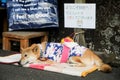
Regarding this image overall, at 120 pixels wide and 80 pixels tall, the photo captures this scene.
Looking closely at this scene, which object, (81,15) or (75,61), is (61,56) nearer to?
(75,61)

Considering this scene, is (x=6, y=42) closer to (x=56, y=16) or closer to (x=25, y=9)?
(x=25, y=9)

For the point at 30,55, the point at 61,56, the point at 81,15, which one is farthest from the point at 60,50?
the point at 81,15

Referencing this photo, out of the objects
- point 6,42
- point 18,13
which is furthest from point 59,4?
point 6,42

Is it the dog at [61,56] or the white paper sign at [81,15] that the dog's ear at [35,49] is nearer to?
the dog at [61,56]

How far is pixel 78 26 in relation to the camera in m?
2.76

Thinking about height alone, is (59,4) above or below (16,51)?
above

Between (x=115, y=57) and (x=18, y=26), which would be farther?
(x=18, y=26)

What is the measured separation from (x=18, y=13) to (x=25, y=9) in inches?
3.4

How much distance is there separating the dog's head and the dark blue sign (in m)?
0.49

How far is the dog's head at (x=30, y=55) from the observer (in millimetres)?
2602

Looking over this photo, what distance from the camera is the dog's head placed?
102 inches

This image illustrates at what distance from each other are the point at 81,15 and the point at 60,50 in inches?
15.7

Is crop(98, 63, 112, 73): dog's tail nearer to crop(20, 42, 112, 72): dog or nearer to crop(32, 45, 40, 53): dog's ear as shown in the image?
crop(20, 42, 112, 72): dog

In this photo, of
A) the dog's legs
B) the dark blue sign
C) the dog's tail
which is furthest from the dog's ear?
the dog's tail
